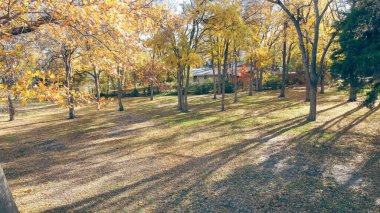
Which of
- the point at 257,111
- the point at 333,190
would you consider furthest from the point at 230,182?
the point at 257,111

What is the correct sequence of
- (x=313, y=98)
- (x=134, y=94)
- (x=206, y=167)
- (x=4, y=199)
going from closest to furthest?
1. (x=4, y=199)
2. (x=206, y=167)
3. (x=313, y=98)
4. (x=134, y=94)

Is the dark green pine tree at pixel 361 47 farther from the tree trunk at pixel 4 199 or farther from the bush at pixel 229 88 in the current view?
the bush at pixel 229 88

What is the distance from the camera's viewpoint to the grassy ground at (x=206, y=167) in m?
6.09

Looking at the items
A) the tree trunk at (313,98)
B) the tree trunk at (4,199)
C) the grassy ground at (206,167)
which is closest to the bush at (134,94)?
the grassy ground at (206,167)

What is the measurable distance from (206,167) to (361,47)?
775cm

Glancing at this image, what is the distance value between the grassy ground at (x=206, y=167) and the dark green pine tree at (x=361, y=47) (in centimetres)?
258

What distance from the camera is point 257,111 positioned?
19062 mm

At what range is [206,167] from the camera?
27.7ft

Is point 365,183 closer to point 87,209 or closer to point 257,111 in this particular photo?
point 87,209

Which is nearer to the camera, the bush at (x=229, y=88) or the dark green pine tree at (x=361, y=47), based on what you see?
the dark green pine tree at (x=361, y=47)

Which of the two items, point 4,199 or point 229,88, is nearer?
point 4,199

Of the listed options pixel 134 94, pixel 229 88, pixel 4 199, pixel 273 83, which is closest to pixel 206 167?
pixel 4 199

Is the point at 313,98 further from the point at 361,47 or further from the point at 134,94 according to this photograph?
the point at 134,94

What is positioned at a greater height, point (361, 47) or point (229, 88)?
point (361, 47)
